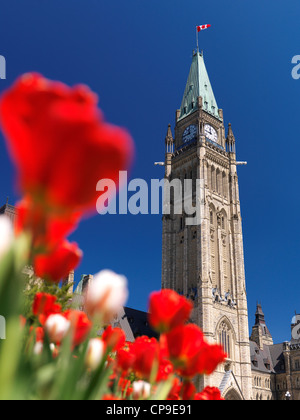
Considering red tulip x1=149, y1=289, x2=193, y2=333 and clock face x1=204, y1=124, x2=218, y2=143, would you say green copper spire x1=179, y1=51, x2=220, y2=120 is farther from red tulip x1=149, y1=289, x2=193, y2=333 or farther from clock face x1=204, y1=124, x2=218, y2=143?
red tulip x1=149, y1=289, x2=193, y2=333

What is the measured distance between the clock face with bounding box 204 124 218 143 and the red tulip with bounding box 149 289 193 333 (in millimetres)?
50653

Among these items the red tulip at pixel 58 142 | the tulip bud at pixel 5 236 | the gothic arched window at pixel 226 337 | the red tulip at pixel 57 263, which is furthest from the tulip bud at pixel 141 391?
the gothic arched window at pixel 226 337

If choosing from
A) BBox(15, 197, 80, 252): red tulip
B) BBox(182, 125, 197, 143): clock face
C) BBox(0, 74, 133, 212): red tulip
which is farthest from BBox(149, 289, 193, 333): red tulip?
BBox(182, 125, 197, 143): clock face

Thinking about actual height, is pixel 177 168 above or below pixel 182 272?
above

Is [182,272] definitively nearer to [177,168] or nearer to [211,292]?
[211,292]

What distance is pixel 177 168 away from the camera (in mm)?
49344

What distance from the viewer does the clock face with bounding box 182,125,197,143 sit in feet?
165

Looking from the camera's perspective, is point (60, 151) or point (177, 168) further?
point (177, 168)

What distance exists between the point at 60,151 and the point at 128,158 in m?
0.15

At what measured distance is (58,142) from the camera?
0.79m
